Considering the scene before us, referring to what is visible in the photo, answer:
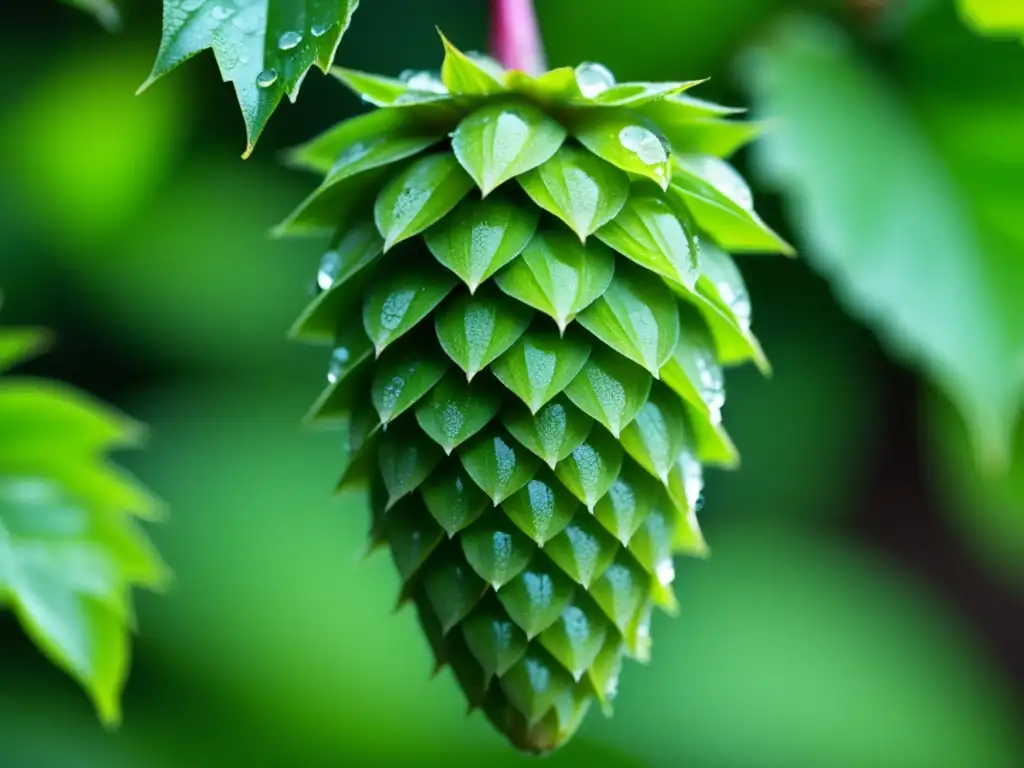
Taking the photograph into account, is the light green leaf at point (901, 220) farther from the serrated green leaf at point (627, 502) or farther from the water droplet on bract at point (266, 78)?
the water droplet on bract at point (266, 78)

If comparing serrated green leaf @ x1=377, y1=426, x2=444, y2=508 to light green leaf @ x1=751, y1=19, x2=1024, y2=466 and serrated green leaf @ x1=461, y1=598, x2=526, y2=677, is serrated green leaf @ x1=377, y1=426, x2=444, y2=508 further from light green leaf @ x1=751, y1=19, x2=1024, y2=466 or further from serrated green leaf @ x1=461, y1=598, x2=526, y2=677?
light green leaf @ x1=751, y1=19, x2=1024, y2=466

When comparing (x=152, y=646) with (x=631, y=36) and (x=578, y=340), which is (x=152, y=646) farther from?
(x=578, y=340)

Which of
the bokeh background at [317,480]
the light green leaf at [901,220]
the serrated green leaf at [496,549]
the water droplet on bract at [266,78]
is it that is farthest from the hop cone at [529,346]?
the bokeh background at [317,480]

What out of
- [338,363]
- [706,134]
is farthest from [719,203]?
[338,363]

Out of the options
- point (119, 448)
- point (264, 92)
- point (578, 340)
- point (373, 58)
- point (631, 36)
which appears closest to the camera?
point (264, 92)

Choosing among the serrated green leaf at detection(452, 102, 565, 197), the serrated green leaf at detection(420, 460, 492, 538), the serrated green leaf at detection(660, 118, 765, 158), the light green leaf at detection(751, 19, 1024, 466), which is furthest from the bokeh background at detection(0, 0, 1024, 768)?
the serrated green leaf at detection(420, 460, 492, 538)

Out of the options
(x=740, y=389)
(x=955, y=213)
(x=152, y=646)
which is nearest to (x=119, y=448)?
(x=152, y=646)

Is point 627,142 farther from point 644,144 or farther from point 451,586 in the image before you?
point 451,586
